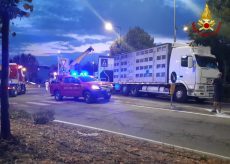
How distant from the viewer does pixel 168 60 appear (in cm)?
2509

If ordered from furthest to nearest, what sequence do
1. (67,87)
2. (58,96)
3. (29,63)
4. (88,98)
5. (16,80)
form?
(29,63), (16,80), (58,96), (67,87), (88,98)

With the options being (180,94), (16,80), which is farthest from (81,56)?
(180,94)

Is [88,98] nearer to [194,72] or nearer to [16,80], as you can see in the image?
[194,72]

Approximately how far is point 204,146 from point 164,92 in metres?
16.1

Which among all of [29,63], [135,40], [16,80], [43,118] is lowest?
[43,118]

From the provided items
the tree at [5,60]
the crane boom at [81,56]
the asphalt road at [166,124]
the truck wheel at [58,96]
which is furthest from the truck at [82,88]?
the tree at [5,60]

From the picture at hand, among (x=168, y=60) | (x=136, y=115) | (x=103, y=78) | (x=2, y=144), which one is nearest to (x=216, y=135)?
(x=136, y=115)

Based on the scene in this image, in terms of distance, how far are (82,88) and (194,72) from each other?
7.18m

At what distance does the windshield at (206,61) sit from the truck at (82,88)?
590 cm

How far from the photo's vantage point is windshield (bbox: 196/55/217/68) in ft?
75.2

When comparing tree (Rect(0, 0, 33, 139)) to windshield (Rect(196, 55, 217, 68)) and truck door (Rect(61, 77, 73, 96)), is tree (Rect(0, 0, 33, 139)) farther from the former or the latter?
windshield (Rect(196, 55, 217, 68))

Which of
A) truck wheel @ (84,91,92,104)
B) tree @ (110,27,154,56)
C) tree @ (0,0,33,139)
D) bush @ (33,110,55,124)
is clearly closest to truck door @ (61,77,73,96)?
truck wheel @ (84,91,92,104)

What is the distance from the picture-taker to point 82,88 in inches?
898

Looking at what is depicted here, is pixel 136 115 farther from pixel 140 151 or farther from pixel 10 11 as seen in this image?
pixel 10 11
